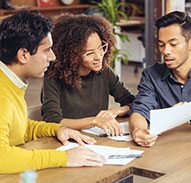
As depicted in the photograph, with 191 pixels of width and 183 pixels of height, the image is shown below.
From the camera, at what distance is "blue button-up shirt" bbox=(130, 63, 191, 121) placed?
87.8 inches

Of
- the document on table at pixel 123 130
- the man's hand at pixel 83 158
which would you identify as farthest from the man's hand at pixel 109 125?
the man's hand at pixel 83 158

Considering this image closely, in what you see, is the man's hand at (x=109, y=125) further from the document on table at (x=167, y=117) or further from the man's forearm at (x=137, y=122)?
the document on table at (x=167, y=117)

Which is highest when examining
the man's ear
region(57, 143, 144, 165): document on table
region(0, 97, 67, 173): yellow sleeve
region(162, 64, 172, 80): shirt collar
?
the man's ear

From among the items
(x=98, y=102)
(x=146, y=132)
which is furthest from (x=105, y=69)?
(x=146, y=132)

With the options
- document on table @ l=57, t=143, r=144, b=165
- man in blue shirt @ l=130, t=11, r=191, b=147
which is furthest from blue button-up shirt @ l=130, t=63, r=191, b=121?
document on table @ l=57, t=143, r=144, b=165

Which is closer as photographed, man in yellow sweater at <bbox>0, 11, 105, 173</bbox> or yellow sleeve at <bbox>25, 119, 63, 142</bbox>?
man in yellow sweater at <bbox>0, 11, 105, 173</bbox>

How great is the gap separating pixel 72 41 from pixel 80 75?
0.23m

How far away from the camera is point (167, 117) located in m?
1.78

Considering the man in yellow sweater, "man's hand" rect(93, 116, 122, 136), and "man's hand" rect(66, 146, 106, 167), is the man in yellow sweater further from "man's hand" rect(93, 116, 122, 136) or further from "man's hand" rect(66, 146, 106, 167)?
"man's hand" rect(93, 116, 122, 136)

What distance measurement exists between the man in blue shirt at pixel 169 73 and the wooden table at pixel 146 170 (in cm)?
35

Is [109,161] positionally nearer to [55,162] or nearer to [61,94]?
[55,162]

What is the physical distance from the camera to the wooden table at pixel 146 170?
4.81ft

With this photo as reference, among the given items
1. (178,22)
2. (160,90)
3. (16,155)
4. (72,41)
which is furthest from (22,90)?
(178,22)

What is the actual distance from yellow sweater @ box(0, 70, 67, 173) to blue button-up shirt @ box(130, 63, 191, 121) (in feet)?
1.80
